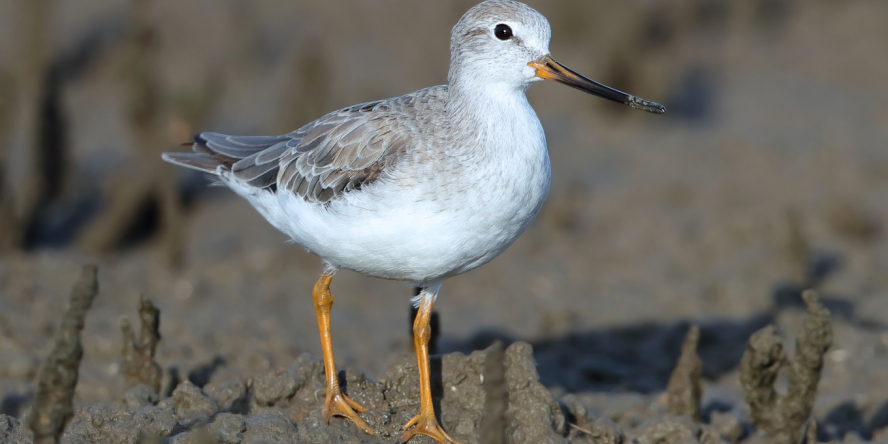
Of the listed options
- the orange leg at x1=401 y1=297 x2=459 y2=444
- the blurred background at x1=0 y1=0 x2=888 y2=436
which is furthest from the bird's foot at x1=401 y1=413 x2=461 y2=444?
the blurred background at x1=0 y1=0 x2=888 y2=436

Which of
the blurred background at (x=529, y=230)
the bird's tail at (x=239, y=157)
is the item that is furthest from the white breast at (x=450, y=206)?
the blurred background at (x=529, y=230)

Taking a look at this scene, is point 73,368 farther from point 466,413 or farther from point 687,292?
point 687,292

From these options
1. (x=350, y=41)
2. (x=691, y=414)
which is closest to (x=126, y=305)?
(x=691, y=414)

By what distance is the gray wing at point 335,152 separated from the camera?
583 centimetres

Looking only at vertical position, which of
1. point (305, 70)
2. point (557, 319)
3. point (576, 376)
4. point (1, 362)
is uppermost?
point (305, 70)

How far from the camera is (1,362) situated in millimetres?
7211

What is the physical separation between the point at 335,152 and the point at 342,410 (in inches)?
67.2

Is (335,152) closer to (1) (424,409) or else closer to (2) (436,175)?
(2) (436,175)

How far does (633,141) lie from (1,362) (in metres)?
8.44

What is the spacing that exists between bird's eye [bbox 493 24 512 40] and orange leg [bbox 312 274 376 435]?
198 centimetres

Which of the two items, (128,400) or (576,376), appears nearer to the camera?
(128,400)

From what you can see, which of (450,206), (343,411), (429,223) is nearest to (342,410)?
(343,411)

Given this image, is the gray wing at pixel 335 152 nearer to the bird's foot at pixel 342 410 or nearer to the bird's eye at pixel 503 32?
the bird's eye at pixel 503 32

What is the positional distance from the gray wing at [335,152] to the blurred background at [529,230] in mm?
1774
